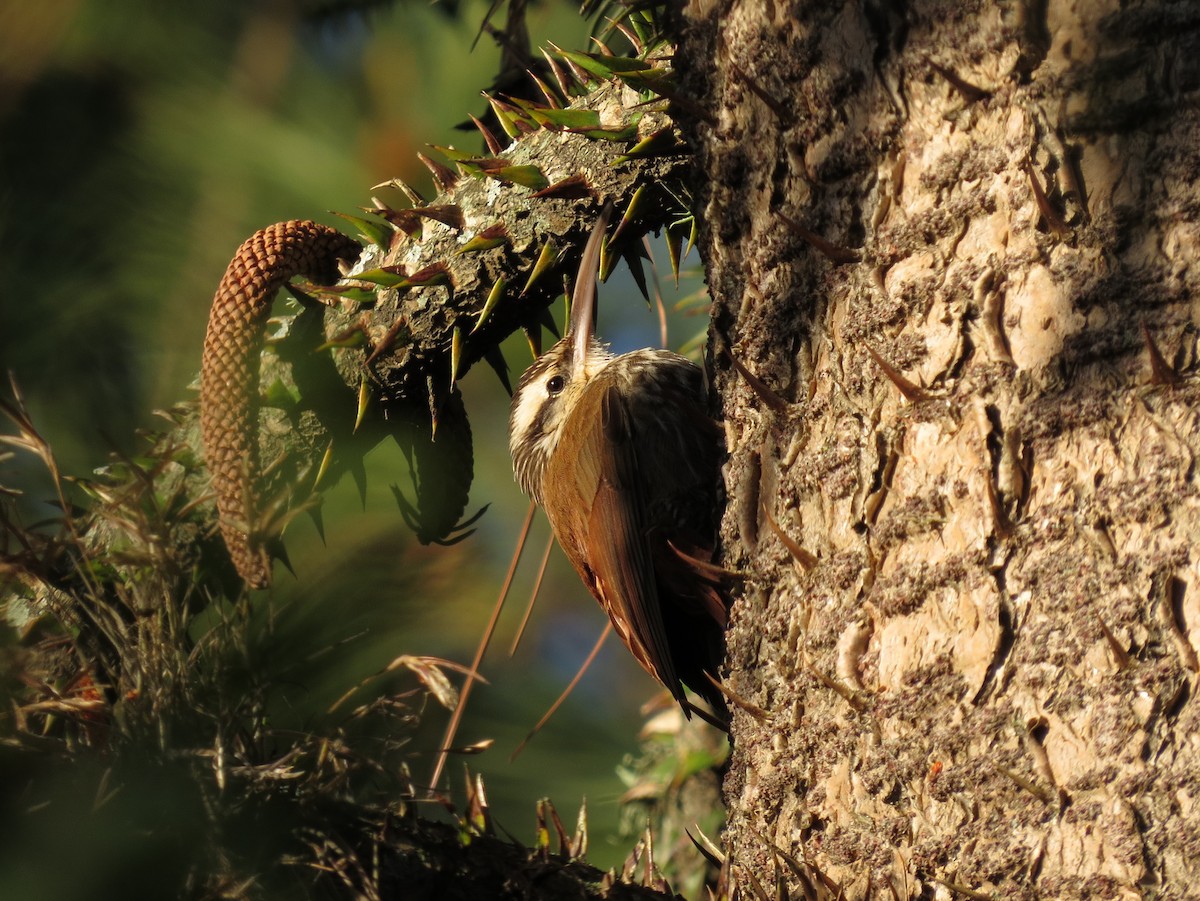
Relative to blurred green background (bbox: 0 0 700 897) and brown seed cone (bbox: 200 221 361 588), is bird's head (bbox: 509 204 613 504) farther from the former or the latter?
brown seed cone (bbox: 200 221 361 588)

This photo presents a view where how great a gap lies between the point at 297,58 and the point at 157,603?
8.92ft

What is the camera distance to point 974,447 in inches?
58.7

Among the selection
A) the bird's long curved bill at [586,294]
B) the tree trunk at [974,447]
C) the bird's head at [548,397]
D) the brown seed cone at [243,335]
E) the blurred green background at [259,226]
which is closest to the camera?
the blurred green background at [259,226]

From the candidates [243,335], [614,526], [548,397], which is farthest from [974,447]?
[548,397]

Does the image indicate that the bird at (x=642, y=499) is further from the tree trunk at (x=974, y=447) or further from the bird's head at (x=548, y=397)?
the tree trunk at (x=974, y=447)

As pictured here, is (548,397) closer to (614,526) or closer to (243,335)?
(614,526)

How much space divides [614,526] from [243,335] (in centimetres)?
103

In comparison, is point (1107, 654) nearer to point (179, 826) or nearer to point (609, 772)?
point (179, 826)

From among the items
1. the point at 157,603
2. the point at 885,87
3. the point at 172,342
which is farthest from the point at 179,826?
the point at 885,87

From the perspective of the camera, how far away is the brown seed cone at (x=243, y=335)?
221 centimetres

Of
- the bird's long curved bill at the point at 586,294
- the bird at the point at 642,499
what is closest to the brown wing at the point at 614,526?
the bird at the point at 642,499

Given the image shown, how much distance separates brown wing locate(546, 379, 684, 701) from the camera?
2.69 metres

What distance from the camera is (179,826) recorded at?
1.15 metres

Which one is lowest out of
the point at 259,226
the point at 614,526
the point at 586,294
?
the point at 614,526
